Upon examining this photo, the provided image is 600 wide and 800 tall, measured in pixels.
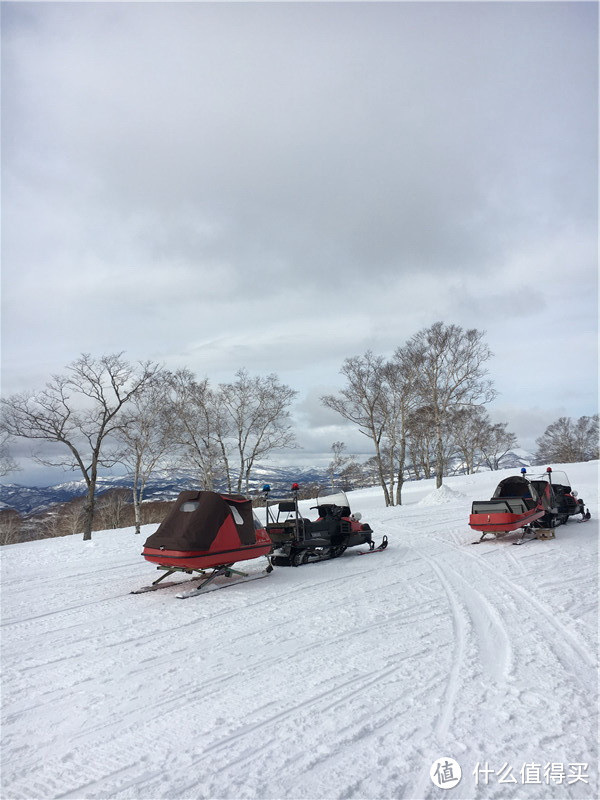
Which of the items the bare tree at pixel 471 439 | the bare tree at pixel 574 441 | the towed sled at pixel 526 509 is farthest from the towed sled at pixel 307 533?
the bare tree at pixel 574 441

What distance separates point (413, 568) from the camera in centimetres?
852

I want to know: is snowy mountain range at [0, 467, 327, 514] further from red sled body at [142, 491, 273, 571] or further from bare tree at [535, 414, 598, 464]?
bare tree at [535, 414, 598, 464]

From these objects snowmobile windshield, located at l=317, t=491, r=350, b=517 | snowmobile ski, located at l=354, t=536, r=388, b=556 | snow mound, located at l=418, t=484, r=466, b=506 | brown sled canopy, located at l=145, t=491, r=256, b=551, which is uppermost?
brown sled canopy, located at l=145, t=491, r=256, b=551

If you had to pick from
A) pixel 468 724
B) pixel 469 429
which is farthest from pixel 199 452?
pixel 469 429

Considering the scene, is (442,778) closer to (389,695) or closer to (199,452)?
(389,695)

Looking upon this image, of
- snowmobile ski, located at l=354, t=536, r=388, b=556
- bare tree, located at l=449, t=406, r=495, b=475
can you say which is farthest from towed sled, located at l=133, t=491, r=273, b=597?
bare tree, located at l=449, t=406, r=495, b=475

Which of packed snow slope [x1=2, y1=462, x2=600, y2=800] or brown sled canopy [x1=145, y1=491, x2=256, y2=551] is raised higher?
brown sled canopy [x1=145, y1=491, x2=256, y2=551]

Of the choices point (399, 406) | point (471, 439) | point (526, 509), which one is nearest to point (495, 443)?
point (471, 439)

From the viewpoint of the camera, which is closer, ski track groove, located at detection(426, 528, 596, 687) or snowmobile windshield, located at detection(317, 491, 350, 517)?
ski track groove, located at detection(426, 528, 596, 687)

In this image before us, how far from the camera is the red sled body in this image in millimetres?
7008

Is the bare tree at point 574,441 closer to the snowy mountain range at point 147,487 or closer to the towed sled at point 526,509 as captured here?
the snowy mountain range at point 147,487

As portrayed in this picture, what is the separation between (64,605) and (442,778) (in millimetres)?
5736

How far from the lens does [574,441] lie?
5344 cm

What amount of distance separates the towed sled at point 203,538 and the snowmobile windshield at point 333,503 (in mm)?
3460
